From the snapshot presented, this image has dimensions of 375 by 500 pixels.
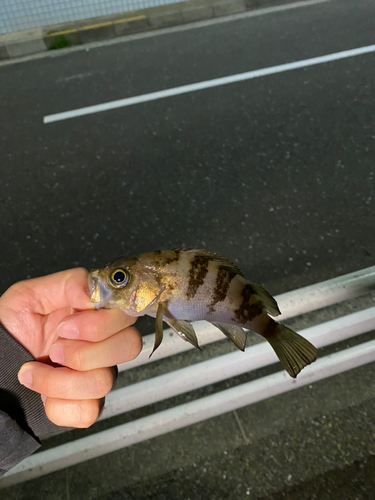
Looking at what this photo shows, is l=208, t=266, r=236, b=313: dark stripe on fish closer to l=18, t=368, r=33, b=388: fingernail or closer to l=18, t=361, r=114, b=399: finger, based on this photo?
l=18, t=361, r=114, b=399: finger

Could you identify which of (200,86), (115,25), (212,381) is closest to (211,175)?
(200,86)

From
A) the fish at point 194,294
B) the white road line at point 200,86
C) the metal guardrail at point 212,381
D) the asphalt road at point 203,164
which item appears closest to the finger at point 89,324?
the fish at point 194,294

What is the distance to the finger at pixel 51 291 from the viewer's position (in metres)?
1.32

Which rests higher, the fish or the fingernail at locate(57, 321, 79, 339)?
the fish

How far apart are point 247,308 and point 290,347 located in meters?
0.17

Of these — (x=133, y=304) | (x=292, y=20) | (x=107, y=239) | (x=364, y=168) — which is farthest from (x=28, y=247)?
(x=292, y=20)

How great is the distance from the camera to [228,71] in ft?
15.8

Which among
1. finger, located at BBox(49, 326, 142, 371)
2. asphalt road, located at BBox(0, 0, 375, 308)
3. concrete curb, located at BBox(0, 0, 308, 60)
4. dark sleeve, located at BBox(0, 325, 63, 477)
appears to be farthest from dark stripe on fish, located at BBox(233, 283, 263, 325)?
concrete curb, located at BBox(0, 0, 308, 60)

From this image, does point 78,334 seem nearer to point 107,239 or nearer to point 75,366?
point 75,366

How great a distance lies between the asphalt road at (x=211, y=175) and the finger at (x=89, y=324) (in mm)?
1336

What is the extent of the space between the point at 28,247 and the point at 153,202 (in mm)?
1141

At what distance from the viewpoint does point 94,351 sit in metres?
1.14

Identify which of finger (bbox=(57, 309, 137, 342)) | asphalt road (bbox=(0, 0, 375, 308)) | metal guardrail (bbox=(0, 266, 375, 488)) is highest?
finger (bbox=(57, 309, 137, 342))

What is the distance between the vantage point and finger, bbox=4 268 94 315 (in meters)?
1.32
